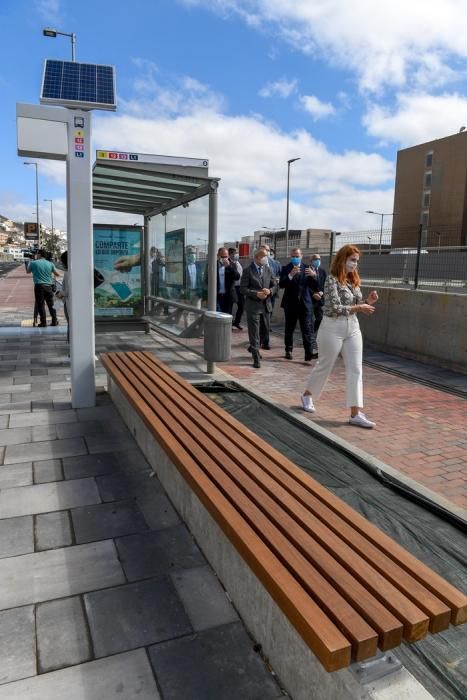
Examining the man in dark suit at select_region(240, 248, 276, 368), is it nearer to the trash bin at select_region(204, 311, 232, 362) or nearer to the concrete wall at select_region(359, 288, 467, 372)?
the trash bin at select_region(204, 311, 232, 362)

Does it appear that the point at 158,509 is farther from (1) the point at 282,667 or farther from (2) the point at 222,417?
(1) the point at 282,667

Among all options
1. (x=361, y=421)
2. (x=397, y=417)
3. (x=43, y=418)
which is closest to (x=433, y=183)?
(x=397, y=417)

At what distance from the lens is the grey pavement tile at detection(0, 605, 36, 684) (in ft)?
6.42

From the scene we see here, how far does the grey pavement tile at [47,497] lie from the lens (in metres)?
3.14

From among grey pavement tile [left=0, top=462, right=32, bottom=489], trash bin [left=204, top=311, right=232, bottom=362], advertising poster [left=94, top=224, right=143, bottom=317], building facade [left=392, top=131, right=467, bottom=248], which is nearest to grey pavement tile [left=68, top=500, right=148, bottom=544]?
grey pavement tile [left=0, top=462, right=32, bottom=489]

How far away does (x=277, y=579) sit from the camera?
5.79 feet

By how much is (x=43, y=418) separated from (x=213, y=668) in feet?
10.8

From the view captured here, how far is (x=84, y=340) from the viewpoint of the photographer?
5113 millimetres

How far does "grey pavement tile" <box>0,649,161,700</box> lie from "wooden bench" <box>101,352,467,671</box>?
0.57m

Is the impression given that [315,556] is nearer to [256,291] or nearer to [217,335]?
[217,335]

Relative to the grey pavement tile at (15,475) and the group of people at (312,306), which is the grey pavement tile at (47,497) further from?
the group of people at (312,306)

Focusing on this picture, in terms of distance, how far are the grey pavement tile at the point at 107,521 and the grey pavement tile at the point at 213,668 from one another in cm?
90

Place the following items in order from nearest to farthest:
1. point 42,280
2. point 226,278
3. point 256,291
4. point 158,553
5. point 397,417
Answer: point 158,553 < point 397,417 < point 256,291 < point 42,280 < point 226,278

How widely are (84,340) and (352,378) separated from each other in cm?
260
